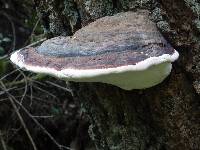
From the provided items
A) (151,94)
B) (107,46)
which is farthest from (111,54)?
(151,94)

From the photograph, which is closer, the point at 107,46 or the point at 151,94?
the point at 107,46

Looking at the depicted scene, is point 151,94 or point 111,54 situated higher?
point 111,54

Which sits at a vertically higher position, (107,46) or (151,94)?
(107,46)

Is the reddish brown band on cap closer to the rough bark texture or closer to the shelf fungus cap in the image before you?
the shelf fungus cap

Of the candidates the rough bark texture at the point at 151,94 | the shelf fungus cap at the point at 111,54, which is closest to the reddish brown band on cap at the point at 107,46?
the shelf fungus cap at the point at 111,54

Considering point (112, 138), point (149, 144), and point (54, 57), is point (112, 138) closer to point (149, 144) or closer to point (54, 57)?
point (149, 144)

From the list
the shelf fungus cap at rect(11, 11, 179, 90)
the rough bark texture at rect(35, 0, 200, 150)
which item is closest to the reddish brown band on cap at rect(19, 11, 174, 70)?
the shelf fungus cap at rect(11, 11, 179, 90)

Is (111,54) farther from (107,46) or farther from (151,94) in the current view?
(151,94)
